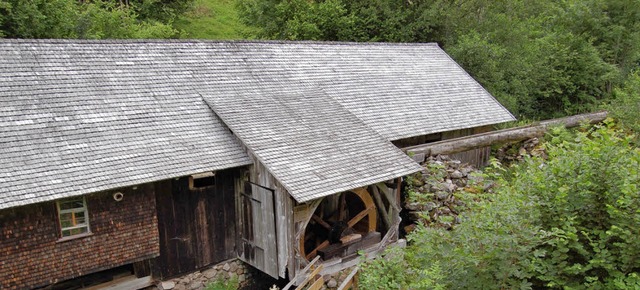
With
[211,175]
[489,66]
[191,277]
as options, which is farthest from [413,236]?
[489,66]

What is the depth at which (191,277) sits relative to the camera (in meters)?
10.6

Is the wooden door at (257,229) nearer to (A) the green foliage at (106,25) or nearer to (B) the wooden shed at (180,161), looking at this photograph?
(B) the wooden shed at (180,161)

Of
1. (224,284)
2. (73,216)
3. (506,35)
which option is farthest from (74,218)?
(506,35)

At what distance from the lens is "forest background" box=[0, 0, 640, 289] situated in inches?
227

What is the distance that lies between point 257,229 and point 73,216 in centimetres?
368

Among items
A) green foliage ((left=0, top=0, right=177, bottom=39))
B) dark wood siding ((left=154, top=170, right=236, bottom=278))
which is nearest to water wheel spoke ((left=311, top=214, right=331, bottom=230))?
dark wood siding ((left=154, top=170, right=236, bottom=278))

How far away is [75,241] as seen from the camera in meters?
8.89

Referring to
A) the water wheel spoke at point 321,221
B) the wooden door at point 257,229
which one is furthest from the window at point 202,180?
the water wheel spoke at point 321,221

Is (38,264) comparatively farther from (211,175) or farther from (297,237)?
(297,237)

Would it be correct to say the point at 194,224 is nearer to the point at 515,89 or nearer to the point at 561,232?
the point at 561,232

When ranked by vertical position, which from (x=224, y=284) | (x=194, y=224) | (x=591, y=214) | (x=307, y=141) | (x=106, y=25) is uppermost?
(x=106, y=25)

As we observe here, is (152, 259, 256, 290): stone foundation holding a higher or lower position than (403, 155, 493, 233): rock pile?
lower

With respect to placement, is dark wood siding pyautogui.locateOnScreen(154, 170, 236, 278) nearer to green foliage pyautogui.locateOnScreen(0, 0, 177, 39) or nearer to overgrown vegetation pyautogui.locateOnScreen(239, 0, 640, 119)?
green foliage pyautogui.locateOnScreen(0, 0, 177, 39)

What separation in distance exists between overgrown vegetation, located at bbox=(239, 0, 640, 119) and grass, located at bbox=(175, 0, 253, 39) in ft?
13.4
